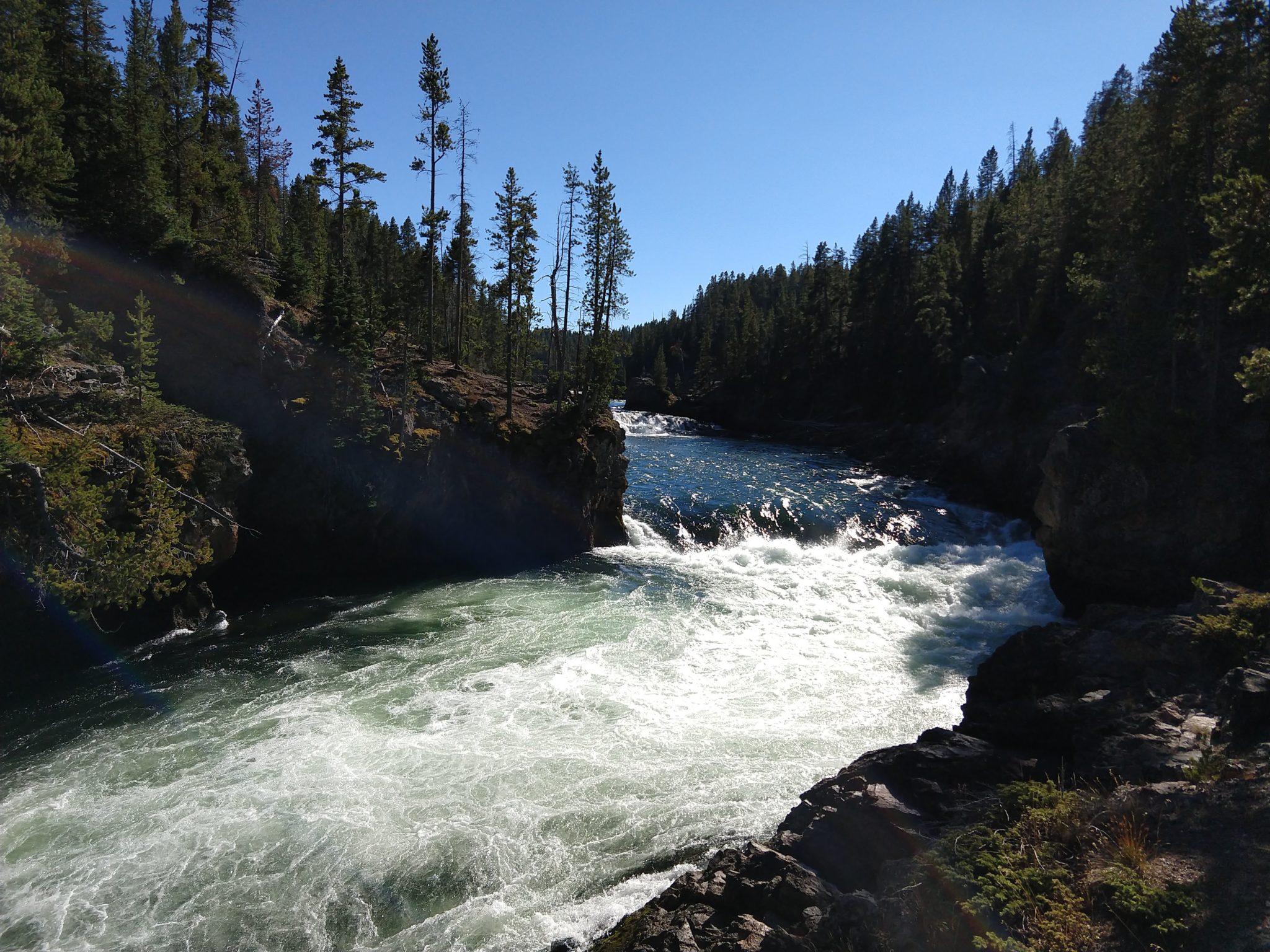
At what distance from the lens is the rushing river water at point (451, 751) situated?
8516mm

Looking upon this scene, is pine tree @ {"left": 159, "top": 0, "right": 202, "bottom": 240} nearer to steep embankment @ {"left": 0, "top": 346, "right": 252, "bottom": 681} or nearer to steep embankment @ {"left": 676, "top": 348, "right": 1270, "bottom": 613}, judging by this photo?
steep embankment @ {"left": 0, "top": 346, "right": 252, "bottom": 681}

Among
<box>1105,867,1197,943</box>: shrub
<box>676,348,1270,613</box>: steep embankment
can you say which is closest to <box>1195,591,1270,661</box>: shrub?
<box>1105,867,1197,943</box>: shrub

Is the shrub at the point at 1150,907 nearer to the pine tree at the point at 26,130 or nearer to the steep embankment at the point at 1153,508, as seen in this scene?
the steep embankment at the point at 1153,508

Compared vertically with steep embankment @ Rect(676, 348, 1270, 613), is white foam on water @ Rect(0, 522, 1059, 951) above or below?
below

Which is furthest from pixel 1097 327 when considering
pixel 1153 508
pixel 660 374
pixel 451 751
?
pixel 660 374

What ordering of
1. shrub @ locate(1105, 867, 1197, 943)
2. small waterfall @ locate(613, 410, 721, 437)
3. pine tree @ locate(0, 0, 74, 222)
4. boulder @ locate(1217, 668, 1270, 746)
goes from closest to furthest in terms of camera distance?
shrub @ locate(1105, 867, 1197, 943), boulder @ locate(1217, 668, 1270, 746), pine tree @ locate(0, 0, 74, 222), small waterfall @ locate(613, 410, 721, 437)

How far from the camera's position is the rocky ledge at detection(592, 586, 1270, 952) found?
5.77 meters

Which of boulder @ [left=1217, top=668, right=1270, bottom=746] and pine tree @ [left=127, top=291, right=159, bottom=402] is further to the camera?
pine tree @ [left=127, top=291, right=159, bottom=402]

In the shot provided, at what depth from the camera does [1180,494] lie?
64.7ft

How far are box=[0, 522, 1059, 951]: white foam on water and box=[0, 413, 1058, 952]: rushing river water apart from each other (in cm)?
5

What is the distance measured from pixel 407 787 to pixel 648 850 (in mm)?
4313

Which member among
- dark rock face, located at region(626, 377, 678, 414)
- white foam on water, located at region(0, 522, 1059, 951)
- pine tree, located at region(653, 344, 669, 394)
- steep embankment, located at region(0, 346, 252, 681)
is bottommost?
white foam on water, located at region(0, 522, 1059, 951)

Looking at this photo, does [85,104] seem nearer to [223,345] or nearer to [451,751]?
[223,345]

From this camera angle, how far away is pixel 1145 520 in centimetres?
2033
